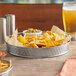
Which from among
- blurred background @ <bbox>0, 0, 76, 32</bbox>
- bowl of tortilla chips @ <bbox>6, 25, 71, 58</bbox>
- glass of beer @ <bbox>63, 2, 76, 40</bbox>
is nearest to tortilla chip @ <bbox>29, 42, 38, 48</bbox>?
bowl of tortilla chips @ <bbox>6, 25, 71, 58</bbox>

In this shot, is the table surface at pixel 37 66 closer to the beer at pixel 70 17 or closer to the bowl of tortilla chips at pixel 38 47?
the bowl of tortilla chips at pixel 38 47

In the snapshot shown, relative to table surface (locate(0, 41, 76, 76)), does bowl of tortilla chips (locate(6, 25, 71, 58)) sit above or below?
above

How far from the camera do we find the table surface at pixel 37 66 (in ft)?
4.08

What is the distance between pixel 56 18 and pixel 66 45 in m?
2.09

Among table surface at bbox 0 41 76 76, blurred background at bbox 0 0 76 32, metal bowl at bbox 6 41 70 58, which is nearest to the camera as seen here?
table surface at bbox 0 41 76 76

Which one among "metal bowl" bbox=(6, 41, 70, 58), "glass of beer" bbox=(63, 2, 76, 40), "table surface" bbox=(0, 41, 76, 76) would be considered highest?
"glass of beer" bbox=(63, 2, 76, 40)

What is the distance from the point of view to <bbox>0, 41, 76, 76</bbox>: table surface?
4.08 feet

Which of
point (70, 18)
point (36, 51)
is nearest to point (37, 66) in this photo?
point (36, 51)

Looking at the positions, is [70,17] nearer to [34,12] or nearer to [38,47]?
[38,47]

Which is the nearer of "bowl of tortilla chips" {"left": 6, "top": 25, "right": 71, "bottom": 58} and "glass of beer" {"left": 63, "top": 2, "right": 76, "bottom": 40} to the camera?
"bowl of tortilla chips" {"left": 6, "top": 25, "right": 71, "bottom": 58}

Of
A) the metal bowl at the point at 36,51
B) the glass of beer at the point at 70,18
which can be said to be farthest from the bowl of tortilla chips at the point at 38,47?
the glass of beer at the point at 70,18

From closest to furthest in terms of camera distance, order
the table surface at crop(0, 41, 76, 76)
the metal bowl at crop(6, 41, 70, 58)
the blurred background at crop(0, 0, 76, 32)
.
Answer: the table surface at crop(0, 41, 76, 76), the metal bowl at crop(6, 41, 70, 58), the blurred background at crop(0, 0, 76, 32)

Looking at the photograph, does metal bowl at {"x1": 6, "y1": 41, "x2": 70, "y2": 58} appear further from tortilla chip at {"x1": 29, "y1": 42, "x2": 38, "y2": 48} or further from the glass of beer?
the glass of beer

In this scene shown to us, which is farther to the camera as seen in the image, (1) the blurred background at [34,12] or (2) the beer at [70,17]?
(1) the blurred background at [34,12]
